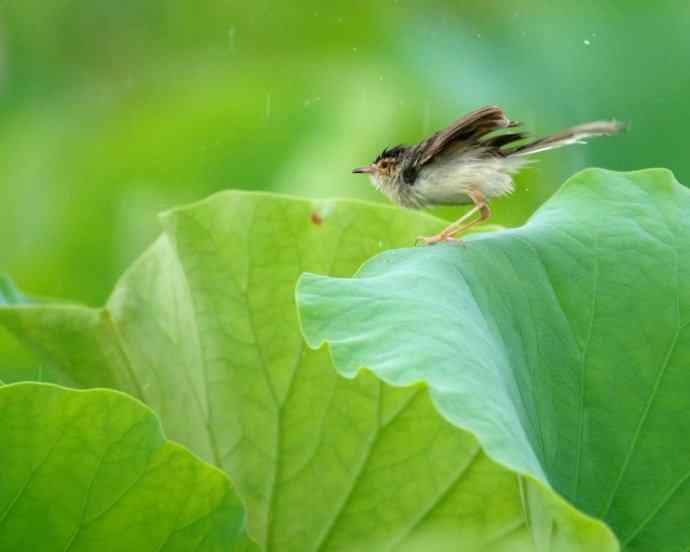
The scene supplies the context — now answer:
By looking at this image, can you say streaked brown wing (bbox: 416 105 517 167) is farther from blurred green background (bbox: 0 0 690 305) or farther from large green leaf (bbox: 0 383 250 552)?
blurred green background (bbox: 0 0 690 305)

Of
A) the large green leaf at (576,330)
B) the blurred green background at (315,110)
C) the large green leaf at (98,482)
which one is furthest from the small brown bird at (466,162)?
the blurred green background at (315,110)

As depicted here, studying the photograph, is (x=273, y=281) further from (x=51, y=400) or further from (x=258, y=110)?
(x=258, y=110)

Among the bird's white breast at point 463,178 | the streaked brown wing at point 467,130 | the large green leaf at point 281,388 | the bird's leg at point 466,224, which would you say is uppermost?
the streaked brown wing at point 467,130

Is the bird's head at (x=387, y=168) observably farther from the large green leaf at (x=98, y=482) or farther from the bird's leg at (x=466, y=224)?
the large green leaf at (x=98, y=482)

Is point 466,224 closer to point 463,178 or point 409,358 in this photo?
point 463,178

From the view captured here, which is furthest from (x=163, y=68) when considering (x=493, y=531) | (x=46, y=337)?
(x=493, y=531)

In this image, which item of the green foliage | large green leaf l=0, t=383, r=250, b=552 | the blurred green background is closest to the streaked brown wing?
the green foliage
